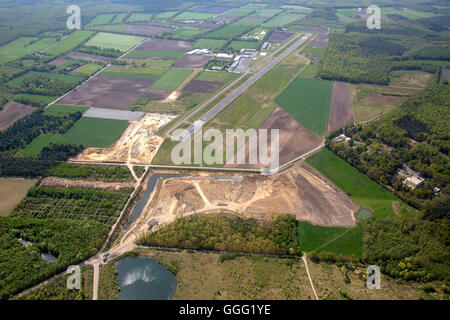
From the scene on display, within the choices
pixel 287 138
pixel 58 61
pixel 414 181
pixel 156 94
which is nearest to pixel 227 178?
pixel 287 138

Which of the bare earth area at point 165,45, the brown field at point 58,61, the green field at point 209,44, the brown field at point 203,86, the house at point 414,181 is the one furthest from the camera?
the bare earth area at point 165,45

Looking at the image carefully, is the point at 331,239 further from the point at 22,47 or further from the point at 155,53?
the point at 22,47

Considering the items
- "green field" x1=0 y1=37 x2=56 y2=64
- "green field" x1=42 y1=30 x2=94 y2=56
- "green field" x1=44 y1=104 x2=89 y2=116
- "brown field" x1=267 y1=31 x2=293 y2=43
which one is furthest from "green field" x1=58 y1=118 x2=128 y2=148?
"brown field" x1=267 y1=31 x2=293 y2=43

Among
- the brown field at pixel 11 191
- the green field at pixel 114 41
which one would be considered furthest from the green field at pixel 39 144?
the green field at pixel 114 41

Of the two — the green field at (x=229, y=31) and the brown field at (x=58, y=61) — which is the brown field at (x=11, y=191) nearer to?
the brown field at (x=58, y=61)

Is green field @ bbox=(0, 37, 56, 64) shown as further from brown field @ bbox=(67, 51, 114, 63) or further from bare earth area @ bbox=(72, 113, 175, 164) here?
bare earth area @ bbox=(72, 113, 175, 164)

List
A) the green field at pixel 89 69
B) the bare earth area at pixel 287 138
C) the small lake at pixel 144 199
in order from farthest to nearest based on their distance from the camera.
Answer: the green field at pixel 89 69 → the bare earth area at pixel 287 138 → the small lake at pixel 144 199
